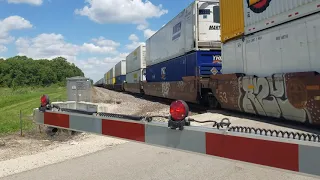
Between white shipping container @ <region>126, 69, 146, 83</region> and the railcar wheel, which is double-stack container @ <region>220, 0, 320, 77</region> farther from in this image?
white shipping container @ <region>126, 69, 146, 83</region>

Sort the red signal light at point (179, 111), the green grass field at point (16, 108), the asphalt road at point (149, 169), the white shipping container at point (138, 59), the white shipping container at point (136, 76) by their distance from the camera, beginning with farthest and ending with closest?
the white shipping container at point (138, 59), the white shipping container at point (136, 76), the green grass field at point (16, 108), the asphalt road at point (149, 169), the red signal light at point (179, 111)

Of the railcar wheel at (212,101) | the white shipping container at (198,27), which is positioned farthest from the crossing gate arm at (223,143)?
the white shipping container at (198,27)

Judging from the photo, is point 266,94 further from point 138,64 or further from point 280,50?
point 138,64

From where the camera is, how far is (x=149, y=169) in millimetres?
4742

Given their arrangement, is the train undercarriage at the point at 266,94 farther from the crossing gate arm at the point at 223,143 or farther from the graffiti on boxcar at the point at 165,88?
the crossing gate arm at the point at 223,143

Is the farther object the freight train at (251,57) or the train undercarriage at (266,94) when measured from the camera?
the freight train at (251,57)

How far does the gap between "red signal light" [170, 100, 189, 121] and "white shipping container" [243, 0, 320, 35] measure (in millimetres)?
5499

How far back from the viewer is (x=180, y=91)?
48.3 feet

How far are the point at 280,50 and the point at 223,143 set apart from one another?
648 centimetres

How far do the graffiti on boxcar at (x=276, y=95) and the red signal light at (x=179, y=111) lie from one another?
16.6 feet

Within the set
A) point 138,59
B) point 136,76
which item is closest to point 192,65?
point 138,59

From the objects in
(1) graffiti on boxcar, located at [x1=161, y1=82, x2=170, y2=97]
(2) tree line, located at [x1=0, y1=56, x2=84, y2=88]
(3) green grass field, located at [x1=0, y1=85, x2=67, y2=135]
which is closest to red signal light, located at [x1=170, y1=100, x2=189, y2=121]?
(3) green grass field, located at [x1=0, y1=85, x2=67, y2=135]

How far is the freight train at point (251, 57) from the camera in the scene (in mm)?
7113

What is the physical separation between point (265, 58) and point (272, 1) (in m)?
1.50
